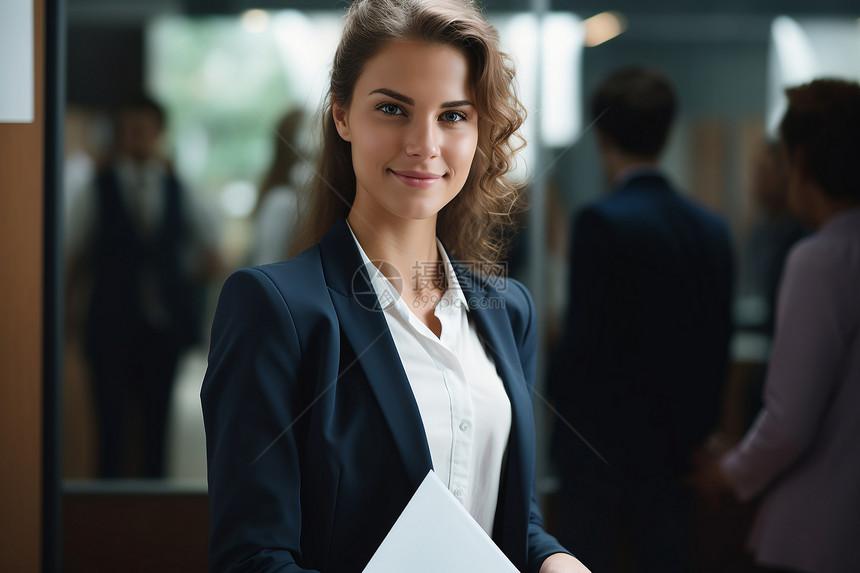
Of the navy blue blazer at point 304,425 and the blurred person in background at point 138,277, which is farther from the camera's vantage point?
the blurred person in background at point 138,277

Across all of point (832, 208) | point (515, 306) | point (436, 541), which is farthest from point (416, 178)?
point (832, 208)

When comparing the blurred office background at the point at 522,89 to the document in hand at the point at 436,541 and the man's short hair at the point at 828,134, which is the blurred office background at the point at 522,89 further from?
the document in hand at the point at 436,541

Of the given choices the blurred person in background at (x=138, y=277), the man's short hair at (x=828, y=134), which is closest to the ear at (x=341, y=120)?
the man's short hair at (x=828, y=134)

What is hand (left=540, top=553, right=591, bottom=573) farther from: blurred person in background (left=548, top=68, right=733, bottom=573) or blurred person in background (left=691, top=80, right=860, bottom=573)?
blurred person in background (left=548, top=68, right=733, bottom=573)

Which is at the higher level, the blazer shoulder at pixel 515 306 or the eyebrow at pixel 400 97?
the eyebrow at pixel 400 97

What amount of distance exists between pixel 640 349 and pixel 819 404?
2.01ft

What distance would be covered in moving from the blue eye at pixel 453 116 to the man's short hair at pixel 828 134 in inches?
51.7

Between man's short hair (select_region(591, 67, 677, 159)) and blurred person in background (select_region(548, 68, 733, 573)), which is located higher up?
man's short hair (select_region(591, 67, 677, 159))

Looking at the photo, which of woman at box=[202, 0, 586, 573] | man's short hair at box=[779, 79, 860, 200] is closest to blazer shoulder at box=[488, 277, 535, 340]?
woman at box=[202, 0, 586, 573]

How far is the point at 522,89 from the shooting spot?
109 inches

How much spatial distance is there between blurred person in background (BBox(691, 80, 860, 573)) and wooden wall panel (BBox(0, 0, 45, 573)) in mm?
1702

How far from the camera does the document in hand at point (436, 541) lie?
93 cm

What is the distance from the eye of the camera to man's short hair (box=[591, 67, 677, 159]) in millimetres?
2461

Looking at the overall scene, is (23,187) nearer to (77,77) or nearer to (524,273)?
(77,77)
